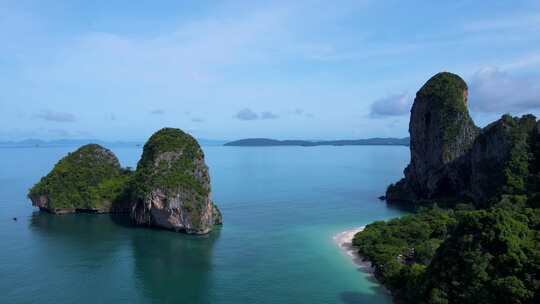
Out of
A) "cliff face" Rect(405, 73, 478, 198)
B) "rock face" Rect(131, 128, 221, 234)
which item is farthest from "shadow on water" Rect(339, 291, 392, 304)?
"cliff face" Rect(405, 73, 478, 198)

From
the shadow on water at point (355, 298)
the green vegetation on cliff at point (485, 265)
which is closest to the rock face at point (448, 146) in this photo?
Result: the green vegetation on cliff at point (485, 265)

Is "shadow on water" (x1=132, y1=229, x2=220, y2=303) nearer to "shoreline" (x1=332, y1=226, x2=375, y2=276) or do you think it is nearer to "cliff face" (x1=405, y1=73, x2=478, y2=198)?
"shoreline" (x1=332, y1=226, x2=375, y2=276)

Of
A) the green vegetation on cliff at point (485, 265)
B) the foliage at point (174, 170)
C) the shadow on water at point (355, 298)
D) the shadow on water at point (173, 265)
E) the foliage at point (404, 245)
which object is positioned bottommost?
the shadow on water at point (355, 298)

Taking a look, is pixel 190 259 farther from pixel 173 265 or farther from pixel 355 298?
pixel 355 298

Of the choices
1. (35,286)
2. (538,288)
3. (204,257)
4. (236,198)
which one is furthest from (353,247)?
(236,198)

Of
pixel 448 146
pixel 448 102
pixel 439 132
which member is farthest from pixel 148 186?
pixel 448 102

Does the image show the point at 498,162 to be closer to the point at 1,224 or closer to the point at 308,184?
the point at 308,184

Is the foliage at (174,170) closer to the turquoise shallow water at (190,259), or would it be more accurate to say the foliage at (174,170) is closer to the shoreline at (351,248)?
the turquoise shallow water at (190,259)
